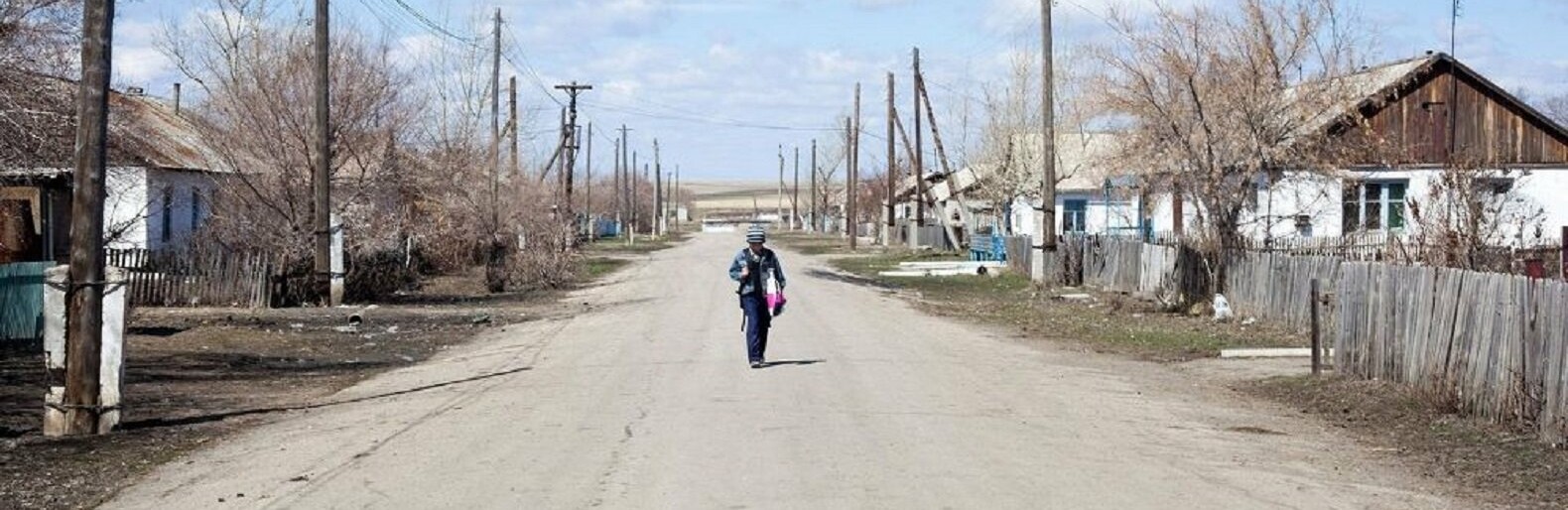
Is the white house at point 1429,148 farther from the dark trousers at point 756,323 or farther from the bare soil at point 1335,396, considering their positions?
the dark trousers at point 756,323

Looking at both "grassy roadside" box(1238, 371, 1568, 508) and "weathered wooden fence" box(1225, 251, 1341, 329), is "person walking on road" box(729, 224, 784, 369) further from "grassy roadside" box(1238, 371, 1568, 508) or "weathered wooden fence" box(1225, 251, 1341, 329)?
"weathered wooden fence" box(1225, 251, 1341, 329)

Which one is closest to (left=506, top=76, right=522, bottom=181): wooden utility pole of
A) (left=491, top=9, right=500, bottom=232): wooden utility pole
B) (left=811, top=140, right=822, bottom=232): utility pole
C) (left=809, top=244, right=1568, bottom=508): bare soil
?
(left=491, top=9, right=500, bottom=232): wooden utility pole

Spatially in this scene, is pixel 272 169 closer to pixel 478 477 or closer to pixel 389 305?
pixel 389 305

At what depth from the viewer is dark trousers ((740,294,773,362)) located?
17.5m

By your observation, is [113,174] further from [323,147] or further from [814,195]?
[814,195]

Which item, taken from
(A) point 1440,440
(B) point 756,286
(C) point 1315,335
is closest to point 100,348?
(B) point 756,286

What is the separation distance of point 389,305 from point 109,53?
18.4 metres

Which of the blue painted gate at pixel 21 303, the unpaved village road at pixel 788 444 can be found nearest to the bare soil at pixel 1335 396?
the unpaved village road at pixel 788 444


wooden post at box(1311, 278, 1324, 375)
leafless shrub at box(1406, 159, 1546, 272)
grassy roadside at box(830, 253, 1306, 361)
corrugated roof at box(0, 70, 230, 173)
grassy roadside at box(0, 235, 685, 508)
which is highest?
corrugated roof at box(0, 70, 230, 173)

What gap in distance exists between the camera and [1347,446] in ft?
40.6

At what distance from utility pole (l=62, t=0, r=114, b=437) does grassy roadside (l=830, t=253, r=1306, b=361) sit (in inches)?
494

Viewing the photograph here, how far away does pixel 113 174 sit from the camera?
97.3ft

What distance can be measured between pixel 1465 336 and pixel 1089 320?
14.0m

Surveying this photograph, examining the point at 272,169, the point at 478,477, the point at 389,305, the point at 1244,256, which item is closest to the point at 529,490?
the point at 478,477
